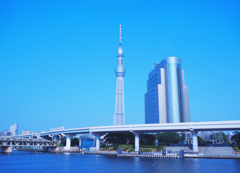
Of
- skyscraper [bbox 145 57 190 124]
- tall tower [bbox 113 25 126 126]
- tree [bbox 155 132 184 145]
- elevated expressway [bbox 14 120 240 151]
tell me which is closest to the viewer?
elevated expressway [bbox 14 120 240 151]

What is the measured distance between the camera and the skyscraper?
119m

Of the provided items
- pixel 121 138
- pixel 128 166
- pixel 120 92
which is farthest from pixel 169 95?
pixel 128 166

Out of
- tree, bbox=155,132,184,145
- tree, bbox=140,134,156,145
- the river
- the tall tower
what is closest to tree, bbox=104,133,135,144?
tree, bbox=140,134,156,145

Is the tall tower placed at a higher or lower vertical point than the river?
higher

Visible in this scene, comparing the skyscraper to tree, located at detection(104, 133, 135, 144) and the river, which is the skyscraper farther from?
the river

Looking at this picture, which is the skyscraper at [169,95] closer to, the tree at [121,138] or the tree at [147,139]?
the tree at [147,139]

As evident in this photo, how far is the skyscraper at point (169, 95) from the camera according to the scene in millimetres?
119375

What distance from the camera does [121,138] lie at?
89.4 metres

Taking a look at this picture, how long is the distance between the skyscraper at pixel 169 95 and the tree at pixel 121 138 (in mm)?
36185

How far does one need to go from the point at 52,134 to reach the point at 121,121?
48.1 meters

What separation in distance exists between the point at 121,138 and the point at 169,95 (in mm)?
44062

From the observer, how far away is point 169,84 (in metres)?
122

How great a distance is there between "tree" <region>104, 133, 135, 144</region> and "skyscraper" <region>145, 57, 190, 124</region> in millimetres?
36185

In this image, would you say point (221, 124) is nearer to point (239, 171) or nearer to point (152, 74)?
point (239, 171)
